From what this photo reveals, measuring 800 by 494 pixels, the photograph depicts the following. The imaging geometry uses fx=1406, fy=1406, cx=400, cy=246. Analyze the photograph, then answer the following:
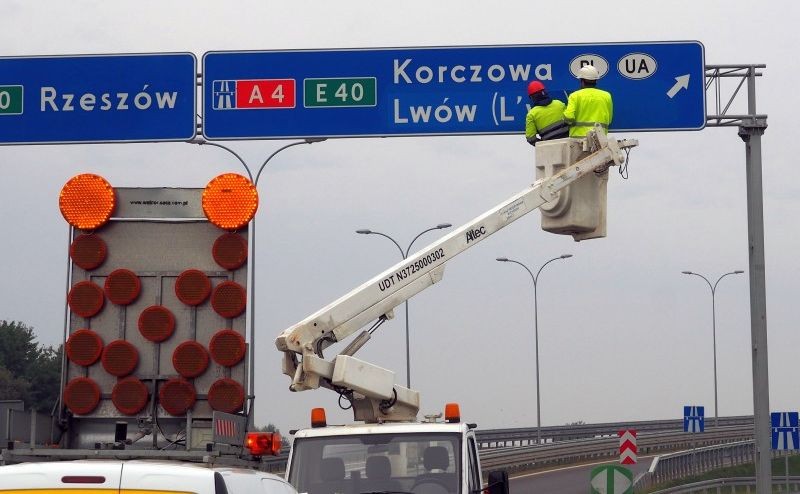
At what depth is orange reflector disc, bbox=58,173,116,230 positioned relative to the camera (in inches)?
356

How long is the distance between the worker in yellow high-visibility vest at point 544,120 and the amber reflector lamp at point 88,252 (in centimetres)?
638

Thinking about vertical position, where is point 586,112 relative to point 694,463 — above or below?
above

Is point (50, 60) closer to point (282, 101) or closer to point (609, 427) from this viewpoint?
point (282, 101)

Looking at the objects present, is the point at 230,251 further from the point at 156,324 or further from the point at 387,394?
the point at 387,394

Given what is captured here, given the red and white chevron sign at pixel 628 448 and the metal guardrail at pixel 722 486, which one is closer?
the red and white chevron sign at pixel 628 448

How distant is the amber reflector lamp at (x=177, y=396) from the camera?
872cm

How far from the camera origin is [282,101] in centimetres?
1725

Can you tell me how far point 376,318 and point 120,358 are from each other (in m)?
4.02

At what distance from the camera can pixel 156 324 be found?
8.83 meters

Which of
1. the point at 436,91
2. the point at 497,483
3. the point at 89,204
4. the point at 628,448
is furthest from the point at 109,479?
the point at 628,448

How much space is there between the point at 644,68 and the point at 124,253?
32.0ft

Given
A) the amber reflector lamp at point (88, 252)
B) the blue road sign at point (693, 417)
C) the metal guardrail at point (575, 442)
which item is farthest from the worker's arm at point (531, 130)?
the metal guardrail at point (575, 442)

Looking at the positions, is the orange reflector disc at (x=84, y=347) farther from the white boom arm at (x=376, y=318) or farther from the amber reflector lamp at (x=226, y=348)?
the white boom arm at (x=376, y=318)

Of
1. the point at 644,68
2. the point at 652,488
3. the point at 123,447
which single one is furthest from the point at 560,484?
the point at 123,447
